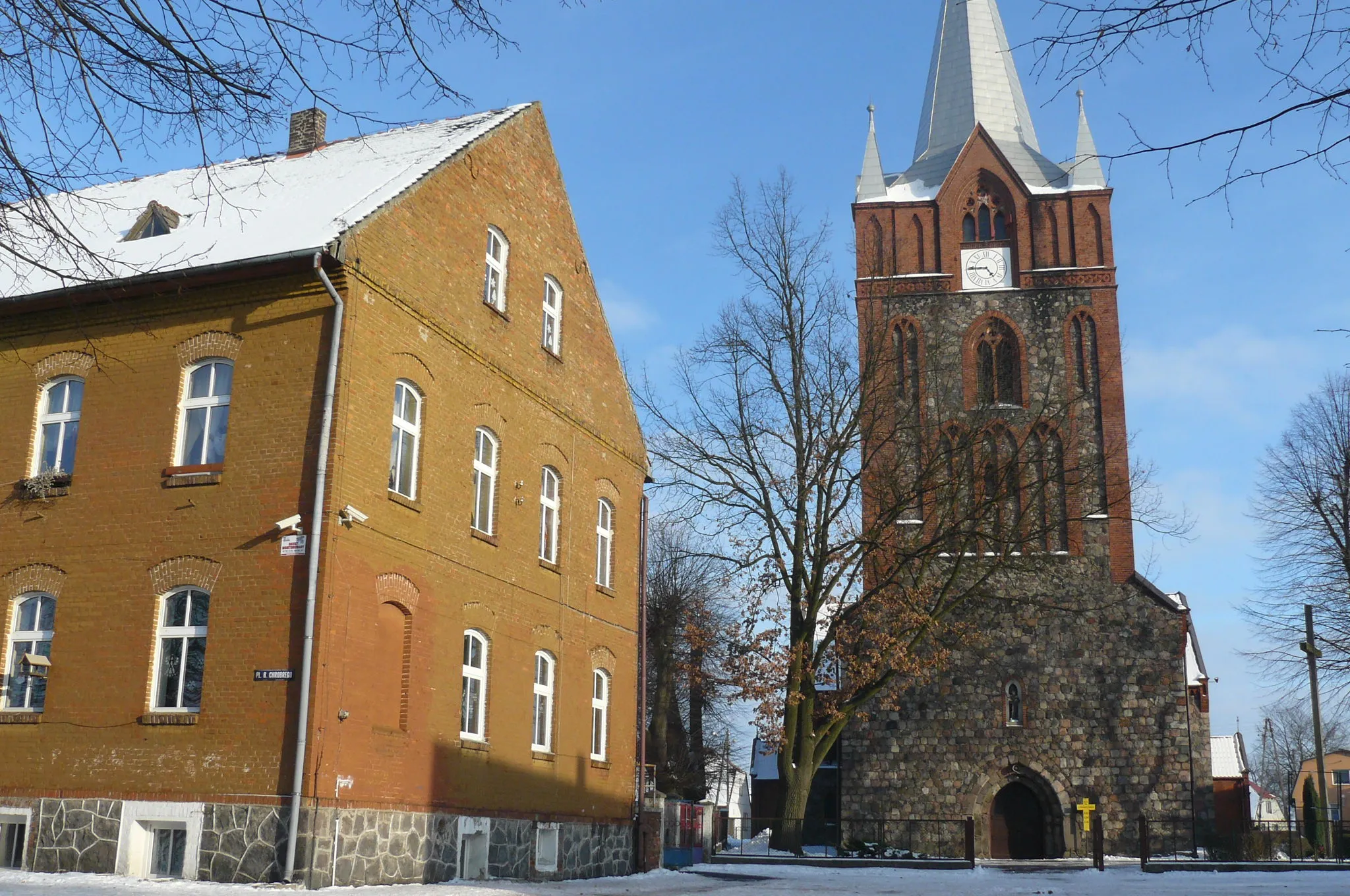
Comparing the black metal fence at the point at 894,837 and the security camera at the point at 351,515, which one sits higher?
the security camera at the point at 351,515

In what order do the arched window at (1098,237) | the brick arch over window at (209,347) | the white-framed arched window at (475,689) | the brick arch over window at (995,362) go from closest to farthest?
the brick arch over window at (209,347) → the white-framed arched window at (475,689) → the brick arch over window at (995,362) → the arched window at (1098,237)

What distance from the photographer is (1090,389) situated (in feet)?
127

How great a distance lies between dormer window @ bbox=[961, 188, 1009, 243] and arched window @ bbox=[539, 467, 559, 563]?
79.8 ft

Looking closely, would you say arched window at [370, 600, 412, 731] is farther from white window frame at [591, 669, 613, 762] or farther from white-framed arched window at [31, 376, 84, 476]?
white window frame at [591, 669, 613, 762]

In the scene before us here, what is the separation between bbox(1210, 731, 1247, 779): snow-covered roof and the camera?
6569 centimetres

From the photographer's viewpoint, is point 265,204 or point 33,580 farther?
point 265,204

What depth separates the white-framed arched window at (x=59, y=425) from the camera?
16.7 m

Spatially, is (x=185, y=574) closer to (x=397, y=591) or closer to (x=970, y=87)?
(x=397, y=591)

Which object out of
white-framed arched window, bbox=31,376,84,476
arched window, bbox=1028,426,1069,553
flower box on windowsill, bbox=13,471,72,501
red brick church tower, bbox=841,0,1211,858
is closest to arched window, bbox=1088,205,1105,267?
red brick church tower, bbox=841,0,1211,858

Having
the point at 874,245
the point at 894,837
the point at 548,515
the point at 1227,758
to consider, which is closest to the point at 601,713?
the point at 548,515

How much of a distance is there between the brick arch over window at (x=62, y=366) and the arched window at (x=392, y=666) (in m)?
5.30

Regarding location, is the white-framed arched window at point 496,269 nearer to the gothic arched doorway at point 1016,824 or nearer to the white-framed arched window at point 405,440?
the white-framed arched window at point 405,440

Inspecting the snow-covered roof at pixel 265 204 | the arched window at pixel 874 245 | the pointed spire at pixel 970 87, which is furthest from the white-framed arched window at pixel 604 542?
the pointed spire at pixel 970 87

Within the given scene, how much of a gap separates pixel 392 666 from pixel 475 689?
233 centimetres
